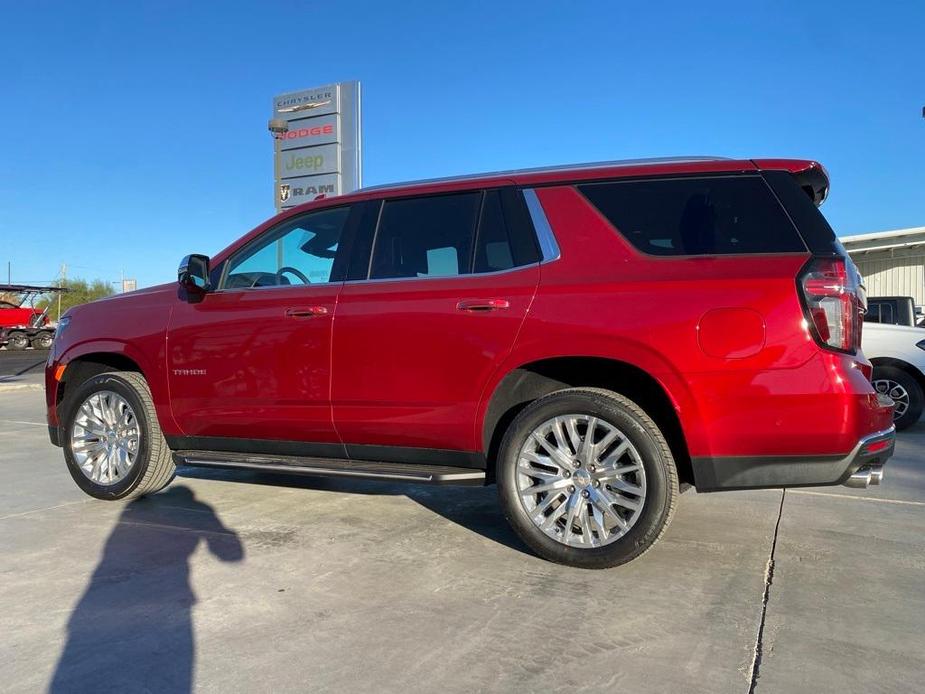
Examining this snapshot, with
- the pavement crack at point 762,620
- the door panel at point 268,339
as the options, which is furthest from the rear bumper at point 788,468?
the door panel at point 268,339

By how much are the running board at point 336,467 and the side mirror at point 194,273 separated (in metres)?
1.04

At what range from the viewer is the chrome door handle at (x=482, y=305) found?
11.3 feet

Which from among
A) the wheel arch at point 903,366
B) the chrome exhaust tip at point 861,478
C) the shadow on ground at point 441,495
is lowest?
the shadow on ground at point 441,495

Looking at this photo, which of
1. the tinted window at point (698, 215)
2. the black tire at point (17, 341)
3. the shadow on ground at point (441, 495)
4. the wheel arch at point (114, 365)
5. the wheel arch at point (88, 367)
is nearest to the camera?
the tinted window at point (698, 215)

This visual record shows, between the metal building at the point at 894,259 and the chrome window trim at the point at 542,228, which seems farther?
the metal building at the point at 894,259

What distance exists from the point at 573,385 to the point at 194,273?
2.38 m

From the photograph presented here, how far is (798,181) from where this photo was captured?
3.32 m

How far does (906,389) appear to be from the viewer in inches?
304

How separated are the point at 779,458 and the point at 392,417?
1.88m

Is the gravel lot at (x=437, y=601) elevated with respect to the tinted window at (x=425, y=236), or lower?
lower

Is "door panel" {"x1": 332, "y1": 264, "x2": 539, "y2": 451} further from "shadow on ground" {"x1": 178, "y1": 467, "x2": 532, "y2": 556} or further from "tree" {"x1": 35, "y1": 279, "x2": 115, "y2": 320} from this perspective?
"tree" {"x1": 35, "y1": 279, "x2": 115, "y2": 320}

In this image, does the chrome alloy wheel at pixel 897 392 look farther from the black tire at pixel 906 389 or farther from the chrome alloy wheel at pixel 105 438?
the chrome alloy wheel at pixel 105 438

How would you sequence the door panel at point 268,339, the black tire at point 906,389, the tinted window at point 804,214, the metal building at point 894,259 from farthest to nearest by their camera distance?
the metal building at point 894,259 → the black tire at point 906,389 → the door panel at point 268,339 → the tinted window at point 804,214

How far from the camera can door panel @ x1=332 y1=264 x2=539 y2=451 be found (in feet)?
11.4
